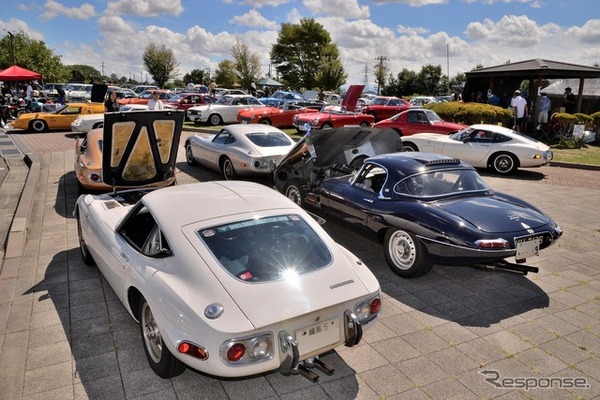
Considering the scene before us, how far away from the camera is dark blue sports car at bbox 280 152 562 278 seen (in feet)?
16.2

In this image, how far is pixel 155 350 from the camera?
3.64 meters

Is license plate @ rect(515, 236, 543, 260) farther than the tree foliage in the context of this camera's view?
No

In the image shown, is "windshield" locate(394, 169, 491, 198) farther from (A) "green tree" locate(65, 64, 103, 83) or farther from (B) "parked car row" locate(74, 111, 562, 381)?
(A) "green tree" locate(65, 64, 103, 83)

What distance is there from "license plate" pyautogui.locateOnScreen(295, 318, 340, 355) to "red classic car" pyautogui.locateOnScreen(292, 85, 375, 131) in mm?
14673

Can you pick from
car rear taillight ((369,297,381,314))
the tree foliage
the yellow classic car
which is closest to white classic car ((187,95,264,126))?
the yellow classic car

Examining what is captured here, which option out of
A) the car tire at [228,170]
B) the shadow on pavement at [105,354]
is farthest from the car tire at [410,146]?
the shadow on pavement at [105,354]

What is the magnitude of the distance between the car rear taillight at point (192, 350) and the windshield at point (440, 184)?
12.0ft

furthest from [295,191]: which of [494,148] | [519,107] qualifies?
[519,107]

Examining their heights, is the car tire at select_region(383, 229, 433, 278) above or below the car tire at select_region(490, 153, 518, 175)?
below

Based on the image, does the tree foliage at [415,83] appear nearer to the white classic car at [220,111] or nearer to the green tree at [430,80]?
the green tree at [430,80]

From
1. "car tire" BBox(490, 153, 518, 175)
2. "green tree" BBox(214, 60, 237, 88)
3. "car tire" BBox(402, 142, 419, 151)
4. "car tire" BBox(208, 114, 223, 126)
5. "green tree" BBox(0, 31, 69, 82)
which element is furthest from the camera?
"green tree" BBox(214, 60, 237, 88)

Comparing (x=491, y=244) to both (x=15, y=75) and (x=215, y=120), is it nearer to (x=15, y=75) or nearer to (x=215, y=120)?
(x=215, y=120)

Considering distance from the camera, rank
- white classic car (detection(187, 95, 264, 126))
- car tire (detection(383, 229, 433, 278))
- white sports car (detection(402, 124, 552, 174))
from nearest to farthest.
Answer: car tire (detection(383, 229, 433, 278)) → white sports car (detection(402, 124, 552, 174)) → white classic car (detection(187, 95, 264, 126))

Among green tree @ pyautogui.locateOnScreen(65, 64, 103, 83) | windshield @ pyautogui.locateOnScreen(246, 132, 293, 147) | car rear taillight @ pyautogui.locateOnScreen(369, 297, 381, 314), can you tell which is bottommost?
car rear taillight @ pyautogui.locateOnScreen(369, 297, 381, 314)
